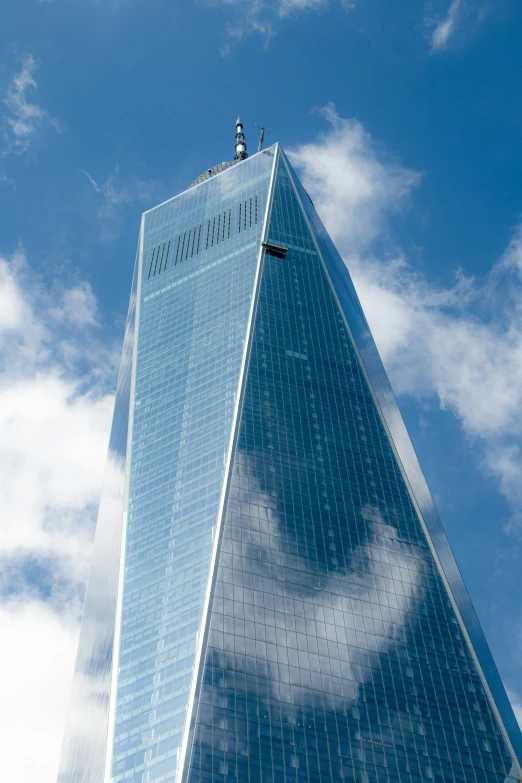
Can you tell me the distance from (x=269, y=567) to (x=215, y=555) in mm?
6752

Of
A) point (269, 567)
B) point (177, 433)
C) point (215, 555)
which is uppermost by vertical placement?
point (177, 433)

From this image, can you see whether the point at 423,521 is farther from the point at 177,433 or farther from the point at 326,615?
the point at 177,433

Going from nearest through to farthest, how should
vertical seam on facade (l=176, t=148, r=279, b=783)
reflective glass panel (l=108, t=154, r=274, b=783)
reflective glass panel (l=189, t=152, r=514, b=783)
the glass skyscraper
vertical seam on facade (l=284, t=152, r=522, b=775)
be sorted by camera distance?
1. vertical seam on facade (l=176, t=148, r=279, b=783)
2. reflective glass panel (l=189, t=152, r=514, b=783)
3. the glass skyscraper
4. reflective glass panel (l=108, t=154, r=274, b=783)
5. vertical seam on facade (l=284, t=152, r=522, b=775)

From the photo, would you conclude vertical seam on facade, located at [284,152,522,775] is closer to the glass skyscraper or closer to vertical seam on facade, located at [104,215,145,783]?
the glass skyscraper

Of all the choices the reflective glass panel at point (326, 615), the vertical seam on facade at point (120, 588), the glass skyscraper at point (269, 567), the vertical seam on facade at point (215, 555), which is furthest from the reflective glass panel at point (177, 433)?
the reflective glass panel at point (326, 615)

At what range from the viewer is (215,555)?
353ft

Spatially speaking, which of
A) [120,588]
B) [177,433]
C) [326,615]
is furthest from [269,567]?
[177,433]

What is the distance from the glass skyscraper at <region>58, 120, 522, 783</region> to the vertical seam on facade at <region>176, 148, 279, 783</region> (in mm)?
245

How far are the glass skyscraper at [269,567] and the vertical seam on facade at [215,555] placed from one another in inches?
9.6

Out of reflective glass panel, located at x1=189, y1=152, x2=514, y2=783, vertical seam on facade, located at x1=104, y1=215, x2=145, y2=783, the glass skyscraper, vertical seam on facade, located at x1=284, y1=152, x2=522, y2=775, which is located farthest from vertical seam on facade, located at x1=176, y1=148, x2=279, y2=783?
vertical seam on facade, located at x1=284, y1=152, x2=522, y2=775

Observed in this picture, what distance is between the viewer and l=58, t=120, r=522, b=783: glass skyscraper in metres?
Answer: 94.3

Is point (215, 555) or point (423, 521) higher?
point (423, 521)

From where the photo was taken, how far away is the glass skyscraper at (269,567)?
94312 mm

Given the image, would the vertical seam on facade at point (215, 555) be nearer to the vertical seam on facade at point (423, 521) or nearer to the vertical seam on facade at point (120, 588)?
the vertical seam on facade at point (120, 588)
